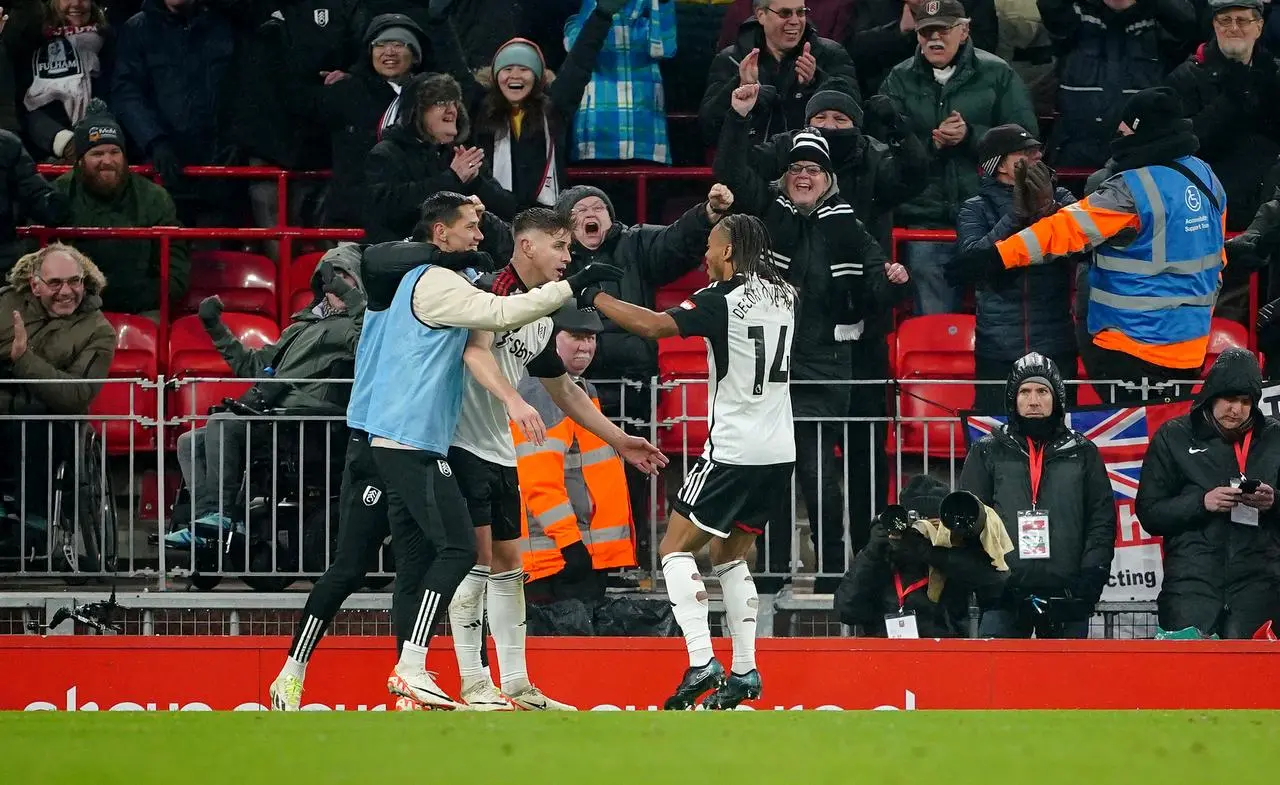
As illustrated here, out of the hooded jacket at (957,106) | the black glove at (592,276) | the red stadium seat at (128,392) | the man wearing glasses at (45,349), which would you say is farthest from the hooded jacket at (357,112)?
the black glove at (592,276)

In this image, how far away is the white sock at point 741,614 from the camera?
8.66 metres

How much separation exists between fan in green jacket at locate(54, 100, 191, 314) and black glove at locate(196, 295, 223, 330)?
174 centimetres

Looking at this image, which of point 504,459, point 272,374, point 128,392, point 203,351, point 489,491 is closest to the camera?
point 489,491

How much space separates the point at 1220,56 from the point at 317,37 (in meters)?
5.73

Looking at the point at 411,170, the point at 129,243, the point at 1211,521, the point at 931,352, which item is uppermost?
the point at 411,170

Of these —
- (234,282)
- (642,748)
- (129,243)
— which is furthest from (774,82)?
(642,748)

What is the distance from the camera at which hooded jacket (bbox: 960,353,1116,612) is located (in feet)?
32.0

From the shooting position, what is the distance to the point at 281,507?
10.8m

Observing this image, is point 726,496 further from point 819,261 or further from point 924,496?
point 819,261

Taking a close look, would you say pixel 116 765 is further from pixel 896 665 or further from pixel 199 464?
pixel 199 464

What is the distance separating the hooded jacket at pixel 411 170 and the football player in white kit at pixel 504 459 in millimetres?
2627

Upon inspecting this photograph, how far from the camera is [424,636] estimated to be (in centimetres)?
804

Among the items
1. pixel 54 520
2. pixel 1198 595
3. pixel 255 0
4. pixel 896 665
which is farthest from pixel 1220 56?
pixel 54 520

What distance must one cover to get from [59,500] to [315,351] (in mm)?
1598
